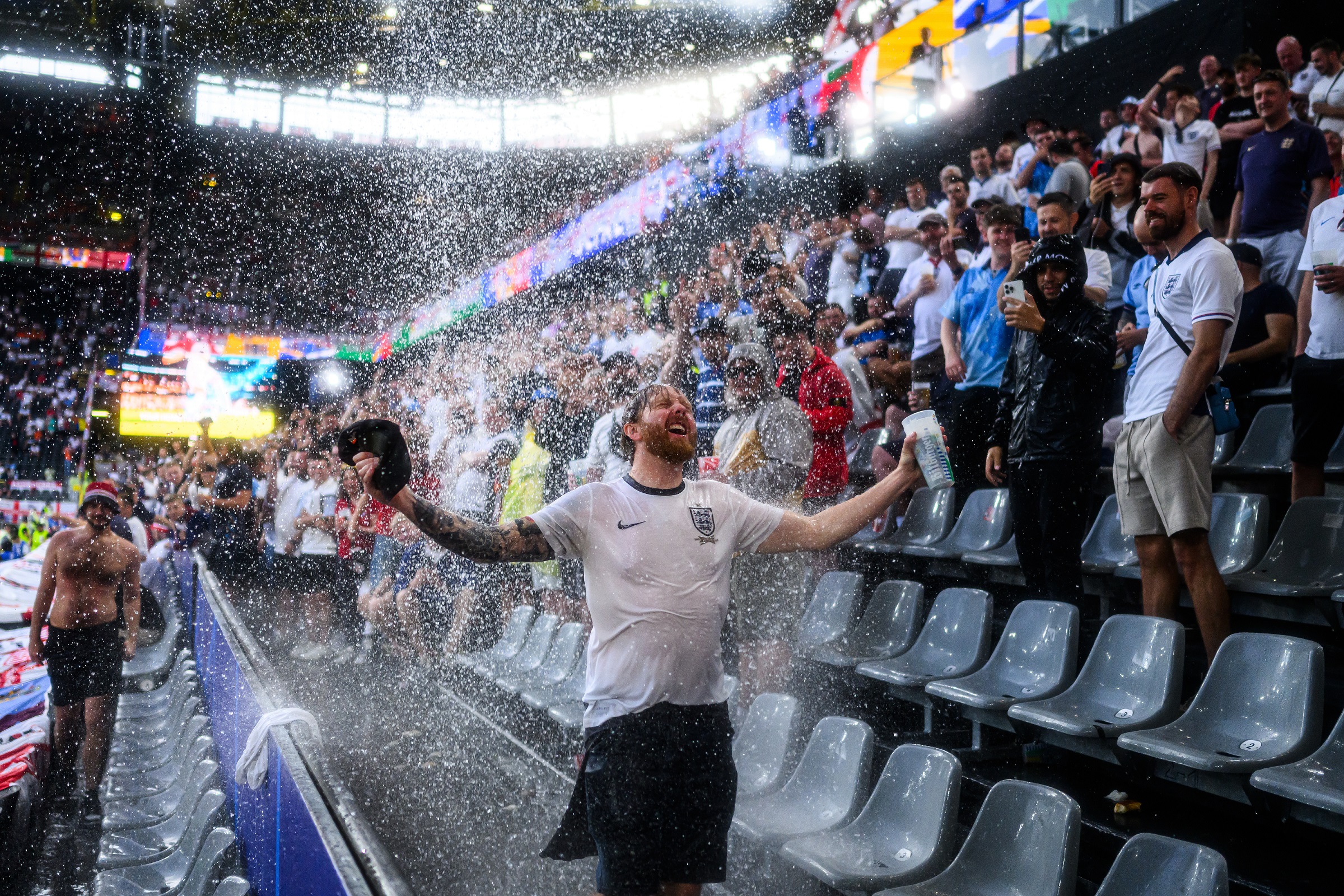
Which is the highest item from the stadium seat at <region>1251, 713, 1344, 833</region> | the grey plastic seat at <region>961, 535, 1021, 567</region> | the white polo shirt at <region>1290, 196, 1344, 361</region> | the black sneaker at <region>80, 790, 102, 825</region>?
the white polo shirt at <region>1290, 196, 1344, 361</region>

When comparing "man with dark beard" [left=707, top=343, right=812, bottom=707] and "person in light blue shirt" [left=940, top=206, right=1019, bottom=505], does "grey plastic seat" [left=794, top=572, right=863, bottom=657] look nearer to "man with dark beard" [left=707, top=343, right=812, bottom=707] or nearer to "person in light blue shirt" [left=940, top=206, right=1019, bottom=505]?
"man with dark beard" [left=707, top=343, right=812, bottom=707]

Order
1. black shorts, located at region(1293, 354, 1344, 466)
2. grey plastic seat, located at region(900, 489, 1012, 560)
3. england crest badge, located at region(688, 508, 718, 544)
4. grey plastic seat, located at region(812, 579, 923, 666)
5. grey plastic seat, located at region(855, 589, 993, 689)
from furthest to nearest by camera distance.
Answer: grey plastic seat, located at region(900, 489, 1012, 560)
grey plastic seat, located at region(812, 579, 923, 666)
grey plastic seat, located at region(855, 589, 993, 689)
black shorts, located at region(1293, 354, 1344, 466)
england crest badge, located at region(688, 508, 718, 544)

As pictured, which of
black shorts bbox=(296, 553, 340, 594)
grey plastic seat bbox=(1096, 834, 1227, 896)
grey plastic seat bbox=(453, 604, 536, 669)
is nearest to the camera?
grey plastic seat bbox=(1096, 834, 1227, 896)

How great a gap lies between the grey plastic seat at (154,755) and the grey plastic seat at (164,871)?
103cm

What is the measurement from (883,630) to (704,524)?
6.58 feet

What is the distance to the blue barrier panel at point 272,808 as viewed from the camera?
7.64ft

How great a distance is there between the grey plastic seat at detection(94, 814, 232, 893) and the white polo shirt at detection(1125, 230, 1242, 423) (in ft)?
13.7

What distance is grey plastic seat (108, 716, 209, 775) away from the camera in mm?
5891

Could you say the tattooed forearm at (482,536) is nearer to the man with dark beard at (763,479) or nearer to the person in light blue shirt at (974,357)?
the man with dark beard at (763,479)

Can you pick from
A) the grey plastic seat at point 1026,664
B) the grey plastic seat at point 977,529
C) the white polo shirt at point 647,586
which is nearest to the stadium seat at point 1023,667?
the grey plastic seat at point 1026,664

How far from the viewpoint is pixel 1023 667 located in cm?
373

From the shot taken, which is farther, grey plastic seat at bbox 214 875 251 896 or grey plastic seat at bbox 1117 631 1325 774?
grey plastic seat at bbox 214 875 251 896

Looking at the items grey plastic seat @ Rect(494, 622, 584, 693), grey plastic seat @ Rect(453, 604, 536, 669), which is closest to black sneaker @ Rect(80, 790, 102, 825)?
grey plastic seat @ Rect(453, 604, 536, 669)

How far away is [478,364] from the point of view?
13047mm
